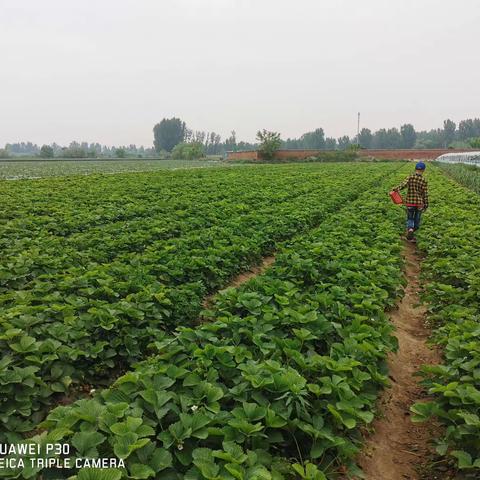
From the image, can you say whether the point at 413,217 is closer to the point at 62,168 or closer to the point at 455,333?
the point at 455,333

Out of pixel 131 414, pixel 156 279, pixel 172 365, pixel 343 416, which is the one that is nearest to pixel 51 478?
pixel 131 414

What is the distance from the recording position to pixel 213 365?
335cm

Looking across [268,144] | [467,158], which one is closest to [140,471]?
[467,158]

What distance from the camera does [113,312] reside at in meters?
4.38

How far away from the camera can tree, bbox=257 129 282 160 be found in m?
69.8

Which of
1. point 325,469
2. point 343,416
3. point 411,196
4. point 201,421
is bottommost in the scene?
point 325,469

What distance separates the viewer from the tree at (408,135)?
128 metres

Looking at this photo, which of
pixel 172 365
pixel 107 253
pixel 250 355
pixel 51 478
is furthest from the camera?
pixel 107 253

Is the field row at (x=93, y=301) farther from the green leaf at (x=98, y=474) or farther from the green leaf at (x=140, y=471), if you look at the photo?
the green leaf at (x=140, y=471)

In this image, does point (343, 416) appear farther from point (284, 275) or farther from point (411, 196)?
point (411, 196)

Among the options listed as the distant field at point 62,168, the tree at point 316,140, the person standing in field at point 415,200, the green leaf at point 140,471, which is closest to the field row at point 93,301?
the green leaf at point 140,471

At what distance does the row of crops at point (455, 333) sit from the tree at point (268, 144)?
60.7m

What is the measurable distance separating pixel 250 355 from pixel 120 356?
167 cm

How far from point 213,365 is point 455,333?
8.38 feet
